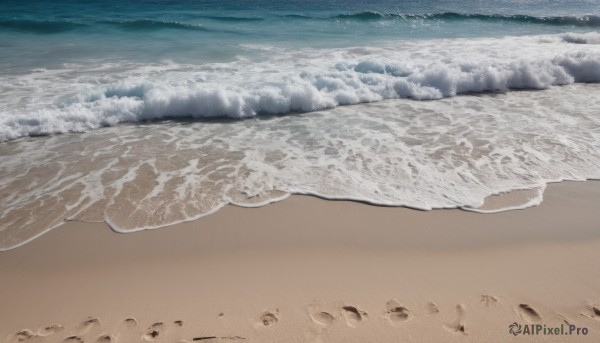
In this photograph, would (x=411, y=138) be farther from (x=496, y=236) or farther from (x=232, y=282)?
(x=232, y=282)

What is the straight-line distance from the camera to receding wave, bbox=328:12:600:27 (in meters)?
20.6

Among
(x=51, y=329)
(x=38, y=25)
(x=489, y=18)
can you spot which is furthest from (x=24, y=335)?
(x=489, y=18)

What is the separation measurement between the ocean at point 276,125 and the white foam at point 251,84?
0.04m

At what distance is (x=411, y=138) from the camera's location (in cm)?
633

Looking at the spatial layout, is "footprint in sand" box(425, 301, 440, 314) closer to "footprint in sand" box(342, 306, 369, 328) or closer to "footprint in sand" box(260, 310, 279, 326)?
"footprint in sand" box(342, 306, 369, 328)

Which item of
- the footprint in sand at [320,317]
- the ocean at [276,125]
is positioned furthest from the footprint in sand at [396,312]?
the ocean at [276,125]

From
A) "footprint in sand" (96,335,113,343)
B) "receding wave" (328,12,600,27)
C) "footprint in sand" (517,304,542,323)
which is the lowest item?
"footprint in sand" (96,335,113,343)

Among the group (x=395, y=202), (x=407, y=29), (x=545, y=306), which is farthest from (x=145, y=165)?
(x=407, y=29)

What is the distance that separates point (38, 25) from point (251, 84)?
14.5m

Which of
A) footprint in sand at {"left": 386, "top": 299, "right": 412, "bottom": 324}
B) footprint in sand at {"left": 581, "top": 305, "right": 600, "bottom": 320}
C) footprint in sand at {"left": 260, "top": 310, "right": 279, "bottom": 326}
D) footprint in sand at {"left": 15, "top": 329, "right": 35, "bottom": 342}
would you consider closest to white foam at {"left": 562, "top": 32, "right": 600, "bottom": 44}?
footprint in sand at {"left": 581, "top": 305, "right": 600, "bottom": 320}

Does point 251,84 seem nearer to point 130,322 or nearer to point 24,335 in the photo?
point 130,322

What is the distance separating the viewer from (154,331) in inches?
114

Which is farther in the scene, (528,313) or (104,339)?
(528,313)

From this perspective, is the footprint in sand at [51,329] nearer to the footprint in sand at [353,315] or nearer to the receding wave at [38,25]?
the footprint in sand at [353,315]
